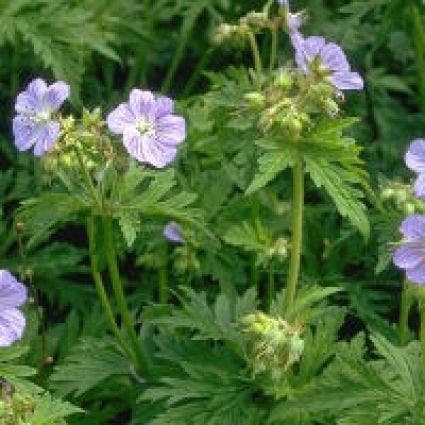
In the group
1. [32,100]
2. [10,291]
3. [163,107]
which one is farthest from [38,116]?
[10,291]

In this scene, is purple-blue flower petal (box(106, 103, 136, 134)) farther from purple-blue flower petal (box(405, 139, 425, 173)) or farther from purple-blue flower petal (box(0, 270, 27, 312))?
purple-blue flower petal (box(405, 139, 425, 173))

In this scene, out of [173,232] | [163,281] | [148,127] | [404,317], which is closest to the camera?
[148,127]

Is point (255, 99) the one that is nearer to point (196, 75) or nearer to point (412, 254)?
point (412, 254)

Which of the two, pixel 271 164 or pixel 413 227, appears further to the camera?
pixel 271 164

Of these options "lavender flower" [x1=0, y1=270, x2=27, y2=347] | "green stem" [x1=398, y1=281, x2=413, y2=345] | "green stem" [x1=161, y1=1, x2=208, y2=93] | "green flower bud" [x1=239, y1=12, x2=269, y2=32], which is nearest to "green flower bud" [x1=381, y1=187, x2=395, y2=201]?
"green stem" [x1=398, y1=281, x2=413, y2=345]

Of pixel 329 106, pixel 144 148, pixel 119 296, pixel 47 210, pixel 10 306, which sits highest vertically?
pixel 329 106
